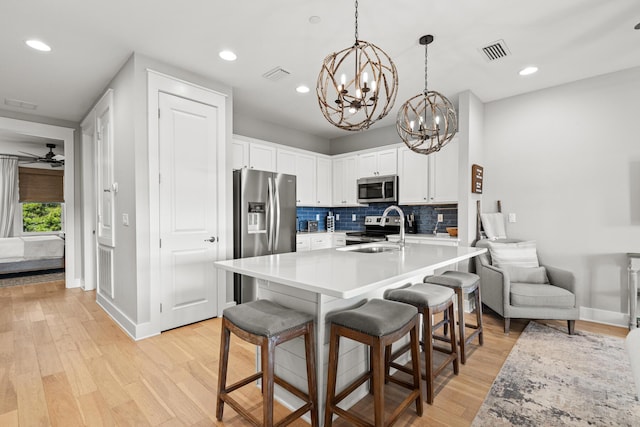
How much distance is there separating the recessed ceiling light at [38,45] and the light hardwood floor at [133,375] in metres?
2.69

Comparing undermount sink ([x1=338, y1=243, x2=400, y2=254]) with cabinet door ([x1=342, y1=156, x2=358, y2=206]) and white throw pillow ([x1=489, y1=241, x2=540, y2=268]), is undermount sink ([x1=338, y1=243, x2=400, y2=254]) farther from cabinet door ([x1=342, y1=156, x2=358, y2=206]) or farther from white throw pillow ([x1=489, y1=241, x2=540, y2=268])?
cabinet door ([x1=342, y1=156, x2=358, y2=206])

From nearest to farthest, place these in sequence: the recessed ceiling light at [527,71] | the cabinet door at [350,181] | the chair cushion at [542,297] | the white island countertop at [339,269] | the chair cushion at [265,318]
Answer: the white island countertop at [339,269] → the chair cushion at [265,318] → the chair cushion at [542,297] → the recessed ceiling light at [527,71] → the cabinet door at [350,181]

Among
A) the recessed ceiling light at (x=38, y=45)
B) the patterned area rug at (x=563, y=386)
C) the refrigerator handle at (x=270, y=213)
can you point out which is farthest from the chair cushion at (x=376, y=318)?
the recessed ceiling light at (x=38, y=45)

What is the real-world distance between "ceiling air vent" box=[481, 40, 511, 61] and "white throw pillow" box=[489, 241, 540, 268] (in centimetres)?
196

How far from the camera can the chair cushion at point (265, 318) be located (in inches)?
57.1

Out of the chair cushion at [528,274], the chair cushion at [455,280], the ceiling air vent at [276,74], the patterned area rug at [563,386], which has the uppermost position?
the ceiling air vent at [276,74]

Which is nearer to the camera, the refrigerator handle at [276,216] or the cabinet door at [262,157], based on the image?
the refrigerator handle at [276,216]

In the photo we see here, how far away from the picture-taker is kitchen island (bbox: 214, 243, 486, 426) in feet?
4.87

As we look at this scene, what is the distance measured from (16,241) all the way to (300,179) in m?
5.40

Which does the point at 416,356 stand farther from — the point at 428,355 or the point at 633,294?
the point at 633,294

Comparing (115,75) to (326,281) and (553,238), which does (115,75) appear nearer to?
(326,281)

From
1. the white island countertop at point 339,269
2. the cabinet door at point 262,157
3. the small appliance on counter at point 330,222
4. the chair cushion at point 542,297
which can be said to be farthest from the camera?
the small appliance on counter at point 330,222

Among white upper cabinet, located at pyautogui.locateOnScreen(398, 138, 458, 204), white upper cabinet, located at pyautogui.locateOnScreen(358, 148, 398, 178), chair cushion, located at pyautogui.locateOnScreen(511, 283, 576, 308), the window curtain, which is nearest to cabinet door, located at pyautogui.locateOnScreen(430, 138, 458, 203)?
white upper cabinet, located at pyautogui.locateOnScreen(398, 138, 458, 204)

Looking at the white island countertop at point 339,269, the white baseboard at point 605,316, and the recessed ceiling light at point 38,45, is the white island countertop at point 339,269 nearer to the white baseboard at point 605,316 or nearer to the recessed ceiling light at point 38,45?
the white baseboard at point 605,316
